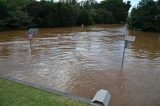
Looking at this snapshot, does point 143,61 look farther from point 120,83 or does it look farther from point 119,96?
point 119,96

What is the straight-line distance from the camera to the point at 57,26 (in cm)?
4703

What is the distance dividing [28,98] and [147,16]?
3827 cm

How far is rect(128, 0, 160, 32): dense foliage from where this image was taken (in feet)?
138

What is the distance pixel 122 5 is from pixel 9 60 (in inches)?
2789

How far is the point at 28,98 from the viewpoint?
6.75m

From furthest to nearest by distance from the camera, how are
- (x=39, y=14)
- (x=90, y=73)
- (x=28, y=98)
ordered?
(x=39, y=14), (x=90, y=73), (x=28, y=98)

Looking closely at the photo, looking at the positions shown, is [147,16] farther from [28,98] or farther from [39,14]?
[28,98]

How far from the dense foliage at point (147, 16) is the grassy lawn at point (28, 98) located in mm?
37249

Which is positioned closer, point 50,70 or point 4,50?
point 50,70

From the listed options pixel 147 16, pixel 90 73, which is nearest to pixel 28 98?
pixel 90 73

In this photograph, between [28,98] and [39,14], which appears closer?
[28,98]

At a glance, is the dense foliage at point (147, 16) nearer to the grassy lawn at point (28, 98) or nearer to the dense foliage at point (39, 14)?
the dense foliage at point (39, 14)

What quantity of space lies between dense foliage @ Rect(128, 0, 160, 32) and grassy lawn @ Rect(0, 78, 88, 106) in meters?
37.2

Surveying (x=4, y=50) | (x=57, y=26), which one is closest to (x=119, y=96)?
(x=4, y=50)
